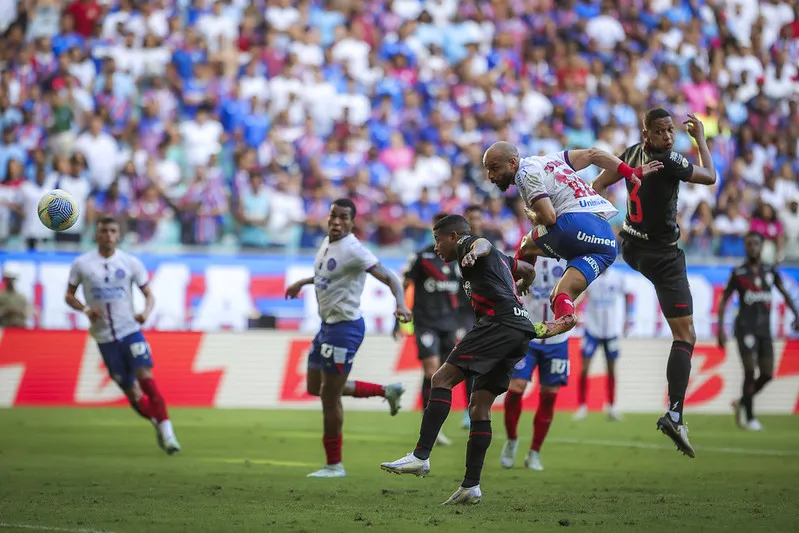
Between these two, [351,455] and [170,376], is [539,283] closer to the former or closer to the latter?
[351,455]

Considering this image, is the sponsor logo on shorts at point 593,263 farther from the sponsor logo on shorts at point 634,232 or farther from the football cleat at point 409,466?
the football cleat at point 409,466

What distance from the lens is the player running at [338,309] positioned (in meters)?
11.5

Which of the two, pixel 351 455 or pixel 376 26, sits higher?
pixel 376 26

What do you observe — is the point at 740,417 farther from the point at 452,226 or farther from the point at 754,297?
the point at 452,226

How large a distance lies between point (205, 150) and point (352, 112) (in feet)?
11.8

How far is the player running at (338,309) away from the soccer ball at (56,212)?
8.84ft

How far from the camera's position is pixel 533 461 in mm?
12617

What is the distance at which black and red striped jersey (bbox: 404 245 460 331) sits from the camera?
1648cm

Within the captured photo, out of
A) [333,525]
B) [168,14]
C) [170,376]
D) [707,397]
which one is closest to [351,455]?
[333,525]

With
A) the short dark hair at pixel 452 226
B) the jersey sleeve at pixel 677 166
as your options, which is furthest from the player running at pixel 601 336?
the short dark hair at pixel 452 226

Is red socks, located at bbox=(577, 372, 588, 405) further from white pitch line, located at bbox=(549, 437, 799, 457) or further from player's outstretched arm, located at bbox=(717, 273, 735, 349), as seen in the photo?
white pitch line, located at bbox=(549, 437, 799, 457)

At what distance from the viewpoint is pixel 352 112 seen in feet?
81.6

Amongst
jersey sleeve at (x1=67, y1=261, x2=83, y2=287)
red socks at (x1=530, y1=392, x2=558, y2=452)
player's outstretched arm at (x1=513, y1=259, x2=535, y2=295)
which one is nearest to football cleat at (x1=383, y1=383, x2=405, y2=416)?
red socks at (x1=530, y1=392, x2=558, y2=452)

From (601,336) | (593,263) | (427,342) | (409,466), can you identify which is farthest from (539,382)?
(601,336)
